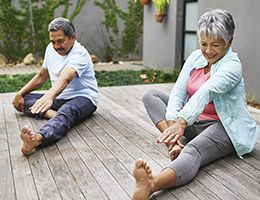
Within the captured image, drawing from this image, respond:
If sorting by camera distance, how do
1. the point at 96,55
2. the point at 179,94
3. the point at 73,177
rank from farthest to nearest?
the point at 96,55 → the point at 179,94 → the point at 73,177

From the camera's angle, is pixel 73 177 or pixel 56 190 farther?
pixel 73 177

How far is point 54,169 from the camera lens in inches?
84.1

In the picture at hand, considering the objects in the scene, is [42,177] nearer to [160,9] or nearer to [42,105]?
[42,105]

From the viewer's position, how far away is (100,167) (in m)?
2.17

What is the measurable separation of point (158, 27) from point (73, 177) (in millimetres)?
4843

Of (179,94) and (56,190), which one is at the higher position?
(179,94)

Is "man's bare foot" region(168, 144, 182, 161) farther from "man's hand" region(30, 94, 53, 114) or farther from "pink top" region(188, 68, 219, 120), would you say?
"man's hand" region(30, 94, 53, 114)

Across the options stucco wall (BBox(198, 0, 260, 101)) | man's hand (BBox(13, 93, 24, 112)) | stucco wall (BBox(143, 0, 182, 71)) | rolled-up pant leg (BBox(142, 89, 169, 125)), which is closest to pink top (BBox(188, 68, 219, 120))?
rolled-up pant leg (BBox(142, 89, 169, 125))

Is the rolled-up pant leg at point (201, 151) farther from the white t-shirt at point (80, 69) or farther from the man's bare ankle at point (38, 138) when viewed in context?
the white t-shirt at point (80, 69)

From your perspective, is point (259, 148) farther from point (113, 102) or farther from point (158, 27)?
point (158, 27)

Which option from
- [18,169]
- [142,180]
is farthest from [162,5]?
[142,180]

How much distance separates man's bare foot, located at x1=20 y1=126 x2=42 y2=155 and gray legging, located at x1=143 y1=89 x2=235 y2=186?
750 mm

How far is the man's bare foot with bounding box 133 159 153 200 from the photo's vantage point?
1.67 meters

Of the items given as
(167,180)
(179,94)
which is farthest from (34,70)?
(167,180)
